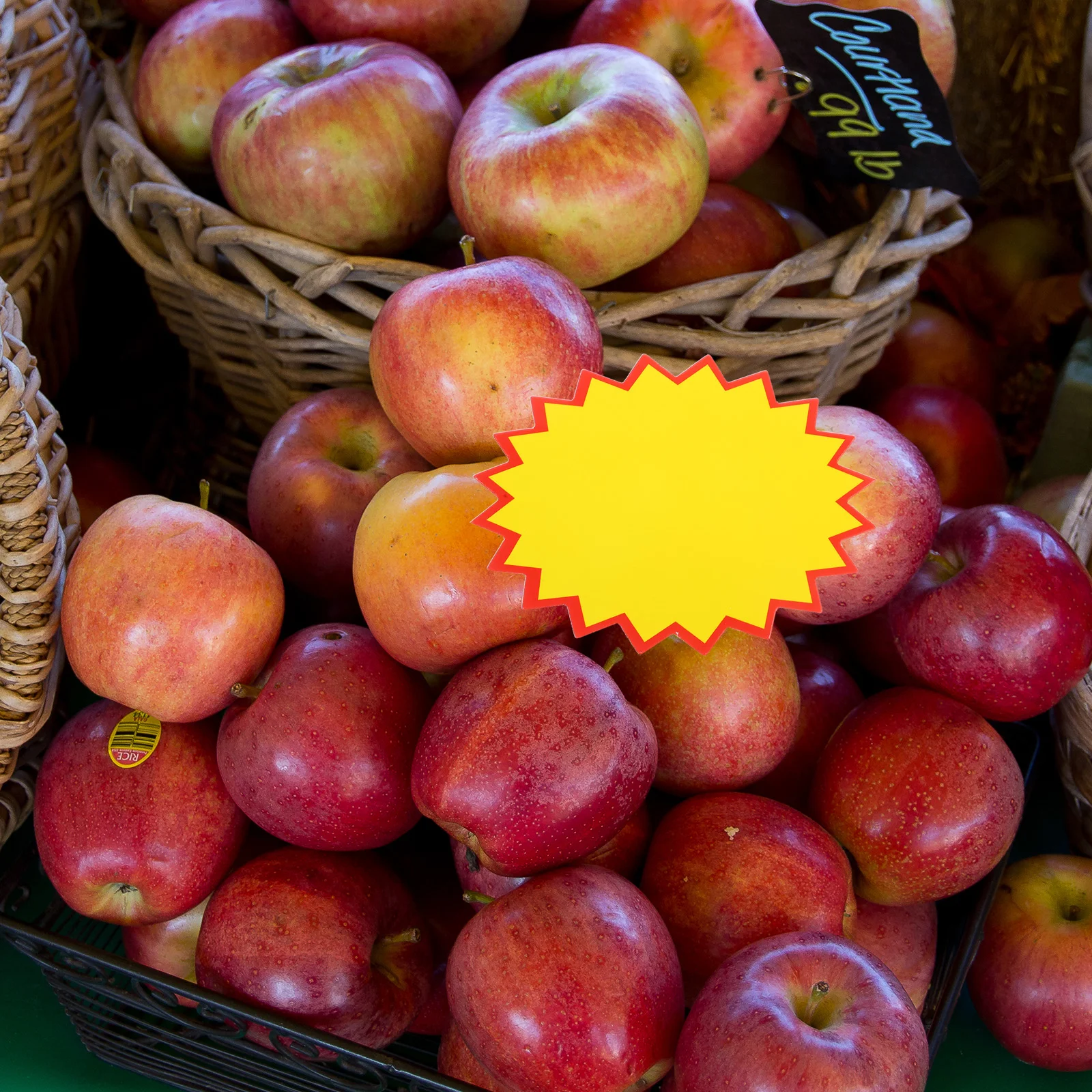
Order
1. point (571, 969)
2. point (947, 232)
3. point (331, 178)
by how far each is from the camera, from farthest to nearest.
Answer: point (947, 232) → point (331, 178) → point (571, 969)

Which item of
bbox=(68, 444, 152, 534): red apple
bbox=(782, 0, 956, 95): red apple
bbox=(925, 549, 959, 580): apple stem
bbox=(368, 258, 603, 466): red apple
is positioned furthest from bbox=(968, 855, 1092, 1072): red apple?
bbox=(68, 444, 152, 534): red apple

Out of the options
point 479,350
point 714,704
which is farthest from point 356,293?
point 714,704

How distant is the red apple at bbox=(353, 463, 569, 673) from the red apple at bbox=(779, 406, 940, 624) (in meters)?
0.21

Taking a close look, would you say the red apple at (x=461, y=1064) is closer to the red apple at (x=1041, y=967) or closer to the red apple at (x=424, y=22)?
the red apple at (x=1041, y=967)

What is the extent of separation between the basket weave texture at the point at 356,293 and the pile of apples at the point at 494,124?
43 mm

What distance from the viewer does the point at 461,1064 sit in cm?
65

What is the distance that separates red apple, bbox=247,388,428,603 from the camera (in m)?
0.79

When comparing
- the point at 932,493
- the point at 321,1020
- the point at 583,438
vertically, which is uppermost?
the point at 583,438

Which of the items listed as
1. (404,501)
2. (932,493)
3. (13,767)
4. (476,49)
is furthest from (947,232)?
(13,767)

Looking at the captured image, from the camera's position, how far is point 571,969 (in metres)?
0.55

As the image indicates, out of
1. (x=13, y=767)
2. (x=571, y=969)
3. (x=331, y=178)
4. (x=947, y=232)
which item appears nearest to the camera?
(x=571, y=969)

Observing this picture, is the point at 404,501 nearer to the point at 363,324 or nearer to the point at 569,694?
the point at 569,694

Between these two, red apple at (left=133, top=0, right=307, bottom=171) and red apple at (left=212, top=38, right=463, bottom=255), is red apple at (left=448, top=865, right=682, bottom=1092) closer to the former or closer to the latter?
red apple at (left=212, top=38, right=463, bottom=255)

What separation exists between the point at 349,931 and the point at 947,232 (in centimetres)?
81
